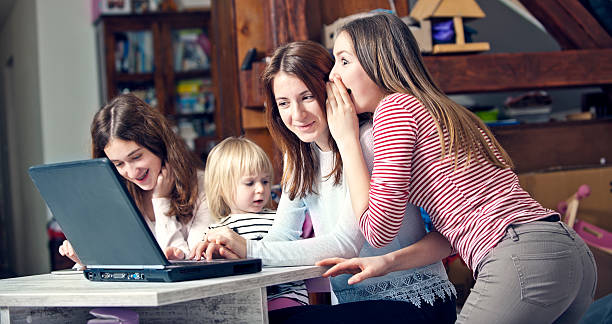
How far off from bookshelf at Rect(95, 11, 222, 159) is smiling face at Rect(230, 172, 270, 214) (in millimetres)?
3975

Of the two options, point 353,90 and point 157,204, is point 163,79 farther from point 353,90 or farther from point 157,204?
point 353,90

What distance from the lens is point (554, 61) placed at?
9.54 feet

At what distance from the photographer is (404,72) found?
5.00 feet

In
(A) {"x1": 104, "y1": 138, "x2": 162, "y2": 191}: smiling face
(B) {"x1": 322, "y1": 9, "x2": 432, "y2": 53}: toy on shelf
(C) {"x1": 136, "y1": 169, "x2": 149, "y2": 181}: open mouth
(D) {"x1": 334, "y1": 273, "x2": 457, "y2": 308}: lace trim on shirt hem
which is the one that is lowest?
(D) {"x1": 334, "y1": 273, "x2": 457, "y2": 308}: lace trim on shirt hem

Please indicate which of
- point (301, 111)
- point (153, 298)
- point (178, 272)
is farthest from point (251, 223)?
point (153, 298)

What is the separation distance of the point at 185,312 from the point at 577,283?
28.6 inches

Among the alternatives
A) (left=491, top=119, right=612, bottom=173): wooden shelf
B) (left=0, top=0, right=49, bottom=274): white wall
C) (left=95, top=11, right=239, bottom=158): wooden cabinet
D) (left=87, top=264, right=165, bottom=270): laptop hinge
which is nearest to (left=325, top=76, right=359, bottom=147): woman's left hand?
(left=87, top=264, right=165, bottom=270): laptop hinge

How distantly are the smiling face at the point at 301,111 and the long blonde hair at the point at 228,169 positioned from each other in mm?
472

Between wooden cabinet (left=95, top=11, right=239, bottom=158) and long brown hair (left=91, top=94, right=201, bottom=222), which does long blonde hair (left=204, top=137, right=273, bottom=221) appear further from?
wooden cabinet (left=95, top=11, right=239, bottom=158)

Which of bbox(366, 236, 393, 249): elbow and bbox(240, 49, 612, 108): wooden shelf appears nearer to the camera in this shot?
bbox(366, 236, 393, 249): elbow

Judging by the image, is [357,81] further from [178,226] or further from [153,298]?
[178,226]

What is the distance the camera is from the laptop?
1.19 metres

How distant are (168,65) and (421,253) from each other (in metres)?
5.12

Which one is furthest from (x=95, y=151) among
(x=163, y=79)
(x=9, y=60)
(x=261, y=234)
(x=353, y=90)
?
(x=9, y=60)
